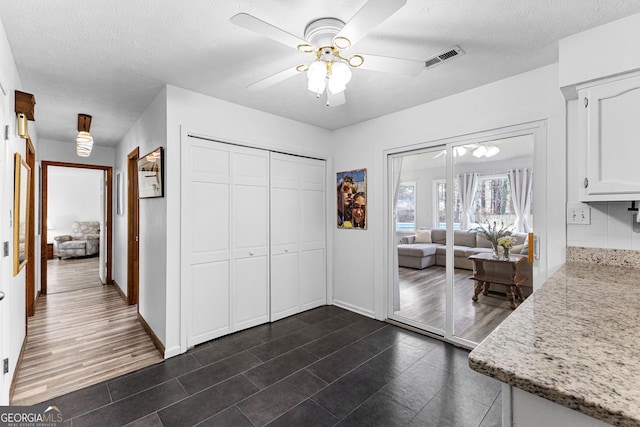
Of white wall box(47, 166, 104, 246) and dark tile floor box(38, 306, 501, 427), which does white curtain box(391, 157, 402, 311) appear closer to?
dark tile floor box(38, 306, 501, 427)

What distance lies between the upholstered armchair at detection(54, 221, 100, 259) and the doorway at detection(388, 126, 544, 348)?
828 centimetres

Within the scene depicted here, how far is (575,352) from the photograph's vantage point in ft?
2.58

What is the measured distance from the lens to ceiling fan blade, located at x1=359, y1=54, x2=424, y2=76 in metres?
1.67

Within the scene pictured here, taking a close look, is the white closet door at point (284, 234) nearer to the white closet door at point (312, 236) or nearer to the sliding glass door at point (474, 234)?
the white closet door at point (312, 236)

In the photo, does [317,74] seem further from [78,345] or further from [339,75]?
[78,345]

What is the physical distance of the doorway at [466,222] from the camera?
9.39 feet

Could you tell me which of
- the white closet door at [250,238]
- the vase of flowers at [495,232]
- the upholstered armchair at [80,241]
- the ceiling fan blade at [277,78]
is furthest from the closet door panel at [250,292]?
the upholstered armchair at [80,241]

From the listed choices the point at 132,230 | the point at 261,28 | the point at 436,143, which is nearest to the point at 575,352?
the point at 261,28

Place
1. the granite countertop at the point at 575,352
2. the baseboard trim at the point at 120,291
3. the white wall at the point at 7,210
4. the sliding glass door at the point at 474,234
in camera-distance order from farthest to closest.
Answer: the baseboard trim at the point at 120,291
the sliding glass door at the point at 474,234
the white wall at the point at 7,210
the granite countertop at the point at 575,352

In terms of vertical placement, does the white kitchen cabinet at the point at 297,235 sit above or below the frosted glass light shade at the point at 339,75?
below

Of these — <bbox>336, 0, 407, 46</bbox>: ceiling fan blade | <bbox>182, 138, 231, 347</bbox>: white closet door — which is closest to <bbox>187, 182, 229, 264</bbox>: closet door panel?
<bbox>182, 138, 231, 347</bbox>: white closet door

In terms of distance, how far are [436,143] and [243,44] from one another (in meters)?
2.04

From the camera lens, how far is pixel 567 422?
0.65 m

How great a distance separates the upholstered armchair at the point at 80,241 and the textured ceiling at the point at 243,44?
20.6 ft
